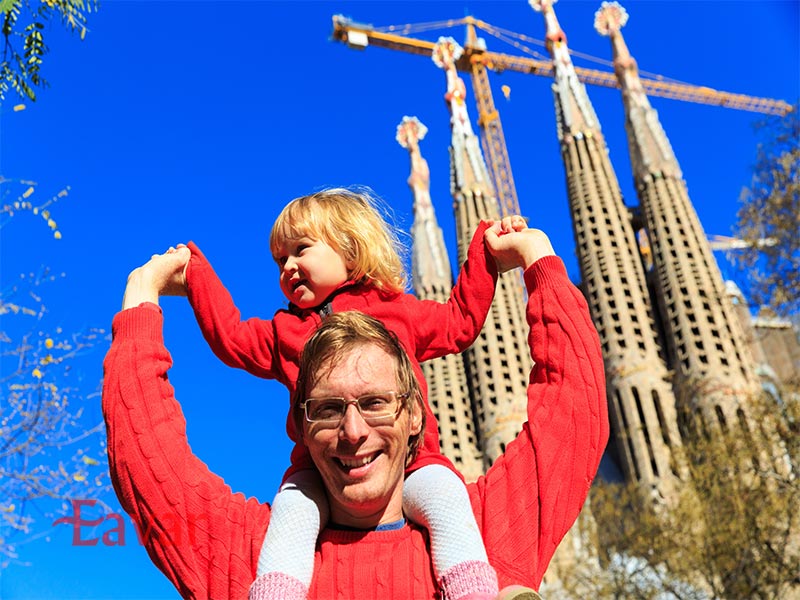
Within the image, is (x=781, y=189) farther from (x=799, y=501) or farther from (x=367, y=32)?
(x=367, y=32)

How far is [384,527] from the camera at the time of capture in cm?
174

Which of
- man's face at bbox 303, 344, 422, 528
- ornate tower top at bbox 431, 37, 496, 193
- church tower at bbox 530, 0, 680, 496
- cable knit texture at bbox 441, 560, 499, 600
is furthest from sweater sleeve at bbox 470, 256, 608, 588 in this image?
ornate tower top at bbox 431, 37, 496, 193

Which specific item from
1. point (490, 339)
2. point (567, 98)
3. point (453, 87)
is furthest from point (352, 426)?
point (453, 87)

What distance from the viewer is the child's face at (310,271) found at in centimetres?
202

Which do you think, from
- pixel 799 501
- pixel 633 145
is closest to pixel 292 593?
pixel 799 501

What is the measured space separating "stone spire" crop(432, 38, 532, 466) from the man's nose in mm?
25421

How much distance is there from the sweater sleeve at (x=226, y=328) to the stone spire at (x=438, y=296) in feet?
82.4

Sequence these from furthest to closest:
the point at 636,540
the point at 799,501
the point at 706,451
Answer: the point at 706,451, the point at 636,540, the point at 799,501

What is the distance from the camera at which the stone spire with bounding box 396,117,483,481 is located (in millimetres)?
30141

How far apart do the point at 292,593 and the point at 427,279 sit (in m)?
31.5

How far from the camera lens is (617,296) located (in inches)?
1096

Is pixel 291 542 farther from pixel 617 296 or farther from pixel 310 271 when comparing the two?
pixel 617 296

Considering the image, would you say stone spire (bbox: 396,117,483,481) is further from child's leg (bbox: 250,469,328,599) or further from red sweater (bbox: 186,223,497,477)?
child's leg (bbox: 250,469,328,599)

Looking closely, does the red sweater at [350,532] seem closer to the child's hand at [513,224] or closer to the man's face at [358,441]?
the man's face at [358,441]
